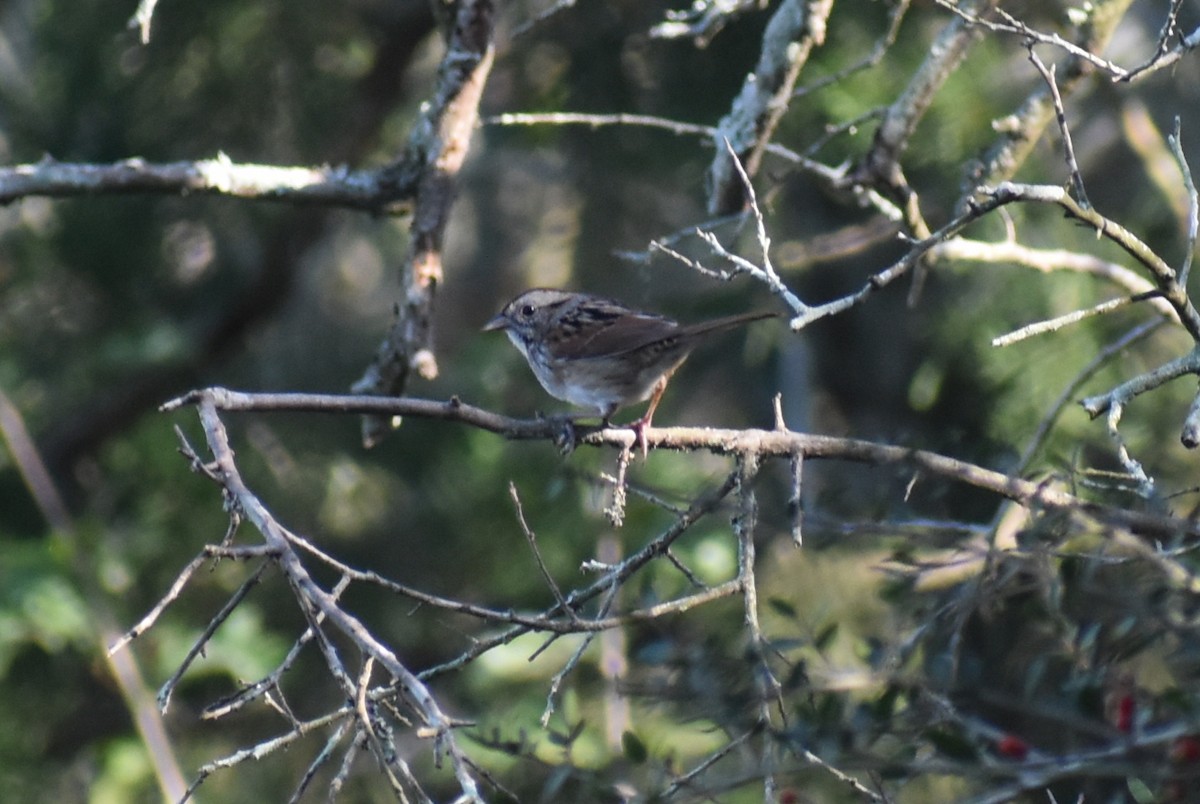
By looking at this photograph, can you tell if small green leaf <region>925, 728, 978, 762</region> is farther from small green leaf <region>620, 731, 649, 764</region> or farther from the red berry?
small green leaf <region>620, 731, 649, 764</region>

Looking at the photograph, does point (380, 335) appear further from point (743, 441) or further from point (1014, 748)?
point (1014, 748)

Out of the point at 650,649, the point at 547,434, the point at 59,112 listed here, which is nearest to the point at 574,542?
the point at 59,112

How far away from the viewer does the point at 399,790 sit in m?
1.88

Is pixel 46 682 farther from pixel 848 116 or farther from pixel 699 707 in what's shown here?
pixel 699 707

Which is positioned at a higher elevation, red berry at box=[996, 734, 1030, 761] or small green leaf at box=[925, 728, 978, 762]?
small green leaf at box=[925, 728, 978, 762]

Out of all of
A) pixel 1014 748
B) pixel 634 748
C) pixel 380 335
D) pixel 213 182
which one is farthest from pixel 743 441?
pixel 380 335

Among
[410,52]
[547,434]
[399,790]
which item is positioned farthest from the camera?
[410,52]

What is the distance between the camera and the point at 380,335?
24.9 ft

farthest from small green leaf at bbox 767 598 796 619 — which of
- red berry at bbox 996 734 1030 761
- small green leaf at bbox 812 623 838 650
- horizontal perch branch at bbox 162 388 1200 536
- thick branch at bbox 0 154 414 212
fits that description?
thick branch at bbox 0 154 414 212

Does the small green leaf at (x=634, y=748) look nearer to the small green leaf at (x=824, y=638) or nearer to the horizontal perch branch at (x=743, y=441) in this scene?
the small green leaf at (x=824, y=638)

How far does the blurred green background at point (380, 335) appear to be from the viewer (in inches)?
232

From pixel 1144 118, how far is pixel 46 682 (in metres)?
5.12

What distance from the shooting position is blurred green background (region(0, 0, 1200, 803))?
5.90 metres

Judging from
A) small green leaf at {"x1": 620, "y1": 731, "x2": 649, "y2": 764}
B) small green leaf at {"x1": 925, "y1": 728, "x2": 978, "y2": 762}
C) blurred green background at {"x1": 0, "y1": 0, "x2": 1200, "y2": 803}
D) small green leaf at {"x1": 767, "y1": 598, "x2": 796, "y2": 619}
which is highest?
small green leaf at {"x1": 925, "y1": 728, "x2": 978, "y2": 762}
